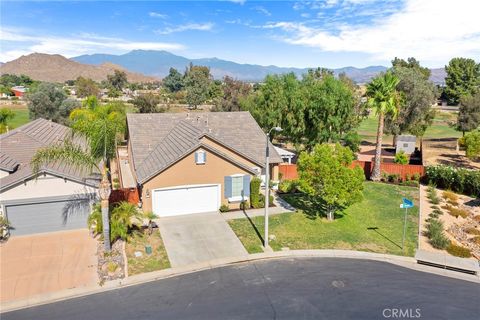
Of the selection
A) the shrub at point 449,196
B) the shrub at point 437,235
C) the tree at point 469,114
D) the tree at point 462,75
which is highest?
the tree at point 462,75

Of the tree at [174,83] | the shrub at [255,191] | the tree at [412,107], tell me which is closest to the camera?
the shrub at [255,191]

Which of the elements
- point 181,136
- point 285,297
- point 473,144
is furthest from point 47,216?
point 473,144

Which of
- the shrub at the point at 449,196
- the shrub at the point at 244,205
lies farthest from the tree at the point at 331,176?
the shrub at the point at 449,196

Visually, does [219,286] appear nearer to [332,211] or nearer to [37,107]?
[332,211]

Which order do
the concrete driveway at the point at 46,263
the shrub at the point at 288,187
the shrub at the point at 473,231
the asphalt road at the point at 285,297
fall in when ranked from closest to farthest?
the asphalt road at the point at 285,297 → the concrete driveway at the point at 46,263 → the shrub at the point at 473,231 → the shrub at the point at 288,187

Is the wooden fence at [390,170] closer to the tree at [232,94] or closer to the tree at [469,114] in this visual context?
the tree at [469,114]

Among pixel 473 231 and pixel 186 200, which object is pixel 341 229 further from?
pixel 186 200

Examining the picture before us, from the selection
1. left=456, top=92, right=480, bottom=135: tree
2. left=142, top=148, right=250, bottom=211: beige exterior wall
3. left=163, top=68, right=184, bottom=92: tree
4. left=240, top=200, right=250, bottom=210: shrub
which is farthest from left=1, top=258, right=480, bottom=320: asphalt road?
left=163, top=68, right=184, bottom=92: tree
